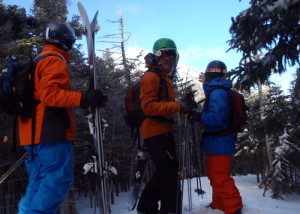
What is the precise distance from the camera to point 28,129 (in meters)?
2.76

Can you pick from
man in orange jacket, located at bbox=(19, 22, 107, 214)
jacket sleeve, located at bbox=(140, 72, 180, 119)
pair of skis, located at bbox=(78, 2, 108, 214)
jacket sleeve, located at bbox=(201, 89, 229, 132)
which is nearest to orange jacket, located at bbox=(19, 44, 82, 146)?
man in orange jacket, located at bbox=(19, 22, 107, 214)

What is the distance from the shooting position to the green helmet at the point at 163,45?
395 centimetres

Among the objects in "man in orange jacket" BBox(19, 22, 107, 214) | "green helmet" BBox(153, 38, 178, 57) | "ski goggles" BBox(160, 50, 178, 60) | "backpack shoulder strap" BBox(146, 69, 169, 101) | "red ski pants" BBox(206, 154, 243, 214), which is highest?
"green helmet" BBox(153, 38, 178, 57)

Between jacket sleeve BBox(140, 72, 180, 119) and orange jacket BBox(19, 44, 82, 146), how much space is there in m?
0.98

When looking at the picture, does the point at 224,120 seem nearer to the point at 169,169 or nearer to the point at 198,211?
the point at 169,169

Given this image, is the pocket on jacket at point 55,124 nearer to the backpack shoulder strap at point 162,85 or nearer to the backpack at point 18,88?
the backpack at point 18,88

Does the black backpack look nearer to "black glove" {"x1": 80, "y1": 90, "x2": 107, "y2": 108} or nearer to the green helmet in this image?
"black glove" {"x1": 80, "y1": 90, "x2": 107, "y2": 108}

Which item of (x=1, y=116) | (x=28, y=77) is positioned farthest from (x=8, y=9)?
(x=28, y=77)

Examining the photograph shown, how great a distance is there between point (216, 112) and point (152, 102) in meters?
1.05

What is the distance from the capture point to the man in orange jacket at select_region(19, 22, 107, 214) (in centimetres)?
254

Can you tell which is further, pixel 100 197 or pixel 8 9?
pixel 8 9

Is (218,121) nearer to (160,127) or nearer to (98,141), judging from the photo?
(160,127)

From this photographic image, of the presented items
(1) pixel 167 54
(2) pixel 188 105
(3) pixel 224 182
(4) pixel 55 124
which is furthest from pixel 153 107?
(3) pixel 224 182

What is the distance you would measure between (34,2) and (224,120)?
15045 mm
